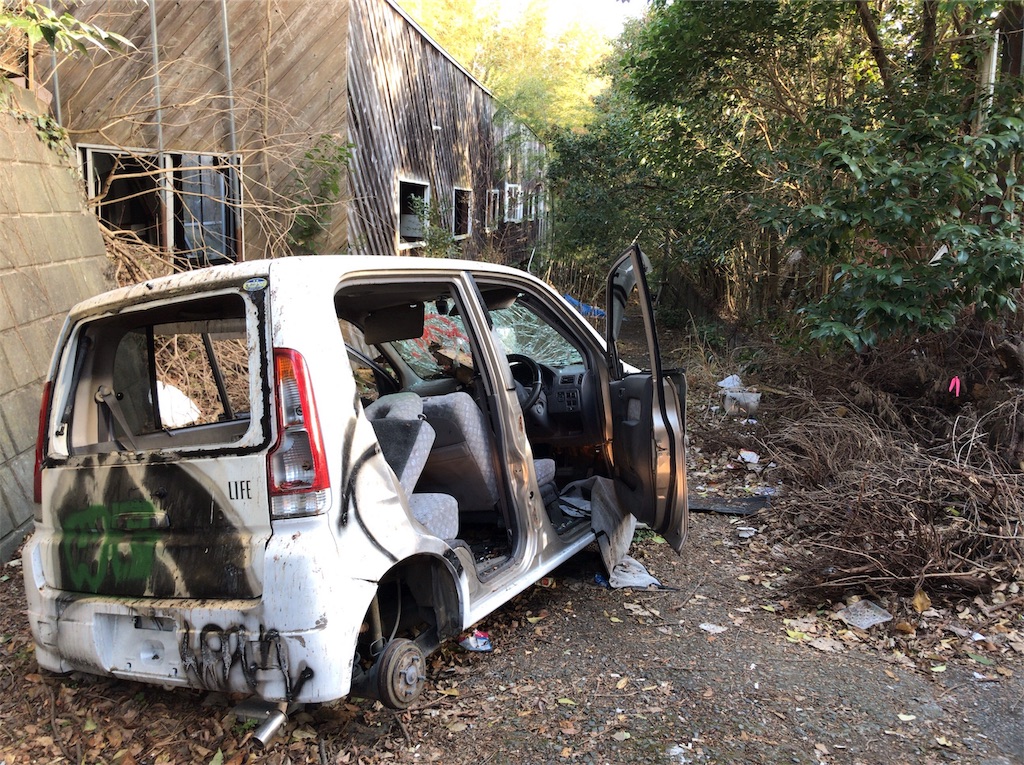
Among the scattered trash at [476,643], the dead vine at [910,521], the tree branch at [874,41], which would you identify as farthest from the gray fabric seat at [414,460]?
the tree branch at [874,41]

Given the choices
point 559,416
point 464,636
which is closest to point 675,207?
point 559,416

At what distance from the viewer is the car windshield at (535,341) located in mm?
5797

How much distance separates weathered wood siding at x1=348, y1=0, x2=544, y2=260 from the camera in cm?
928

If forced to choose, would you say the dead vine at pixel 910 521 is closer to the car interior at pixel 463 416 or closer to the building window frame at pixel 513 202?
the car interior at pixel 463 416

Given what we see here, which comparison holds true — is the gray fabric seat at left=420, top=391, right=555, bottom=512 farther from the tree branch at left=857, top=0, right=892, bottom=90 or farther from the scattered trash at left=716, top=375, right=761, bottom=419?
the tree branch at left=857, top=0, right=892, bottom=90

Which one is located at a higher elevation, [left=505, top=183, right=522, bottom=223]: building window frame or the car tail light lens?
[left=505, top=183, right=522, bottom=223]: building window frame

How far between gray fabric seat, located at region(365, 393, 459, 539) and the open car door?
3.02 ft

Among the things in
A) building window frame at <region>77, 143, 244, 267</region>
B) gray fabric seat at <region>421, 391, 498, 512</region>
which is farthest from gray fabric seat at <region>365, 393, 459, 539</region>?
building window frame at <region>77, 143, 244, 267</region>

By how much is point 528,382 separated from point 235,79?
21.2ft

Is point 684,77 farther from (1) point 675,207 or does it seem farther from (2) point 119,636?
(2) point 119,636

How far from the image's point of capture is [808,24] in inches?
301

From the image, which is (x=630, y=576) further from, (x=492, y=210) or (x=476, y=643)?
(x=492, y=210)

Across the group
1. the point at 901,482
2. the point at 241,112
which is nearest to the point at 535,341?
the point at 901,482

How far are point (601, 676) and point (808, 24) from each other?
23.9 ft
